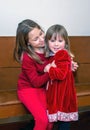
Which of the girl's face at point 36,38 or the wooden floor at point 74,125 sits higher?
the girl's face at point 36,38

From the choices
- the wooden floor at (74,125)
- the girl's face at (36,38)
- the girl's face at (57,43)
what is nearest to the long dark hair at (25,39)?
the girl's face at (36,38)

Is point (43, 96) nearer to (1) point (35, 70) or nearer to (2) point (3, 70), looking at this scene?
(1) point (35, 70)

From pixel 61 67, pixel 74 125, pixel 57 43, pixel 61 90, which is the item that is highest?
pixel 57 43

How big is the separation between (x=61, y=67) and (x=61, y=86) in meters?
0.12

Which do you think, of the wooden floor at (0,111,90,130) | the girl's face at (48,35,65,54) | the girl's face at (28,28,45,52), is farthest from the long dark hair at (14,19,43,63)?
the wooden floor at (0,111,90,130)

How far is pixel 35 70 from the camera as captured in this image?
1.93 meters

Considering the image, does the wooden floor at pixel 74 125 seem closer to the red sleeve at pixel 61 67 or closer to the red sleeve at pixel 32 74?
the red sleeve at pixel 32 74

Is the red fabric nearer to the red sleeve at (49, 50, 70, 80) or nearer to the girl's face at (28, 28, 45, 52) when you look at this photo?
the red sleeve at (49, 50, 70, 80)

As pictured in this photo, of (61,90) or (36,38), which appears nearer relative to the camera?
(61,90)

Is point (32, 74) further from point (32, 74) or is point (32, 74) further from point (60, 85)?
point (60, 85)

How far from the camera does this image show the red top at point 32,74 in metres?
1.89

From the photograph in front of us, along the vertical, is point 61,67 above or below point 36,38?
below

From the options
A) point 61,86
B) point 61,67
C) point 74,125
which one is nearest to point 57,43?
point 61,67

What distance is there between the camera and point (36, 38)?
1968mm
